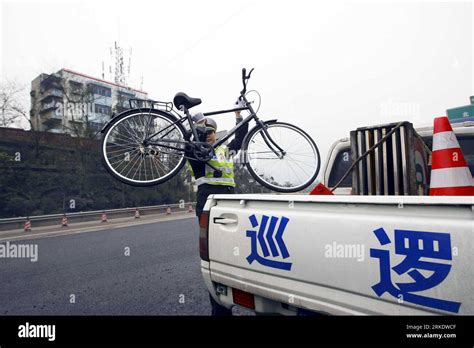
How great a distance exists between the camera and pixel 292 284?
54.1 inches

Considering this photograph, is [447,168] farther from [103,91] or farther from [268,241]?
[103,91]

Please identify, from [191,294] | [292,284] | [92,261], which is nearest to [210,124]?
[292,284]

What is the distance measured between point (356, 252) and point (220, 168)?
1900 mm

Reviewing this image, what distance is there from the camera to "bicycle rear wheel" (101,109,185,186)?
246cm

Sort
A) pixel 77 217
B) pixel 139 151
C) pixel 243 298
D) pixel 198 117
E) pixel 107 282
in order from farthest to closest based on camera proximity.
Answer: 1. pixel 77 217
2. pixel 107 282
3. pixel 198 117
4. pixel 139 151
5. pixel 243 298

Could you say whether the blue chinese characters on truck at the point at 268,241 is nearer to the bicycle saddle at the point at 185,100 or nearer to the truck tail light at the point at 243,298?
the truck tail light at the point at 243,298

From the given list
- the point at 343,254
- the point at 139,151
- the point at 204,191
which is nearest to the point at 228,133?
the point at 204,191

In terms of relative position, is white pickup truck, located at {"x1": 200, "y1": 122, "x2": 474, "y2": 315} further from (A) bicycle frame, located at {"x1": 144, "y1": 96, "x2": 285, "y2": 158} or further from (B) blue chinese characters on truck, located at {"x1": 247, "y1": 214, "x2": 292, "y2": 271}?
(A) bicycle frame, located at {"x1": 144, "y1": 96, "x2": 285, "y2": 158}

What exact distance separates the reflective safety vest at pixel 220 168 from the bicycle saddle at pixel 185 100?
0.54m

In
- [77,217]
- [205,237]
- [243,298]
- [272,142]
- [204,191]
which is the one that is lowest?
[77,217]

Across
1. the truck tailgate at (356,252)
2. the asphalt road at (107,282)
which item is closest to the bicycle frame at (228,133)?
the truck tailgate at (356,252)

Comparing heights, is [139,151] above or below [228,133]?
below

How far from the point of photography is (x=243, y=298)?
1636mm
